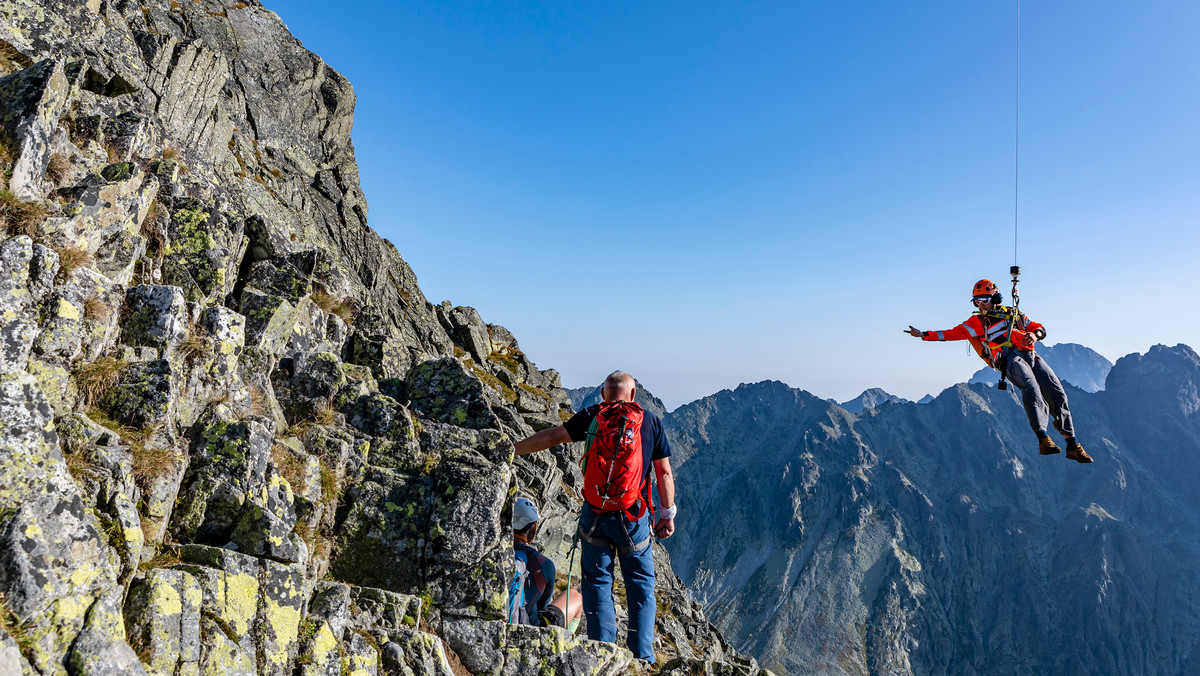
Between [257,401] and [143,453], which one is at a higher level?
[257,401]

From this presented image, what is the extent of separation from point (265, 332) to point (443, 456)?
4935 millimetres

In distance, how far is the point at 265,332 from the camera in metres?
13.7

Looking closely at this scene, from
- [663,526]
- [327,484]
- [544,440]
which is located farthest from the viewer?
[327,484]

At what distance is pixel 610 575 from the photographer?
1120cm

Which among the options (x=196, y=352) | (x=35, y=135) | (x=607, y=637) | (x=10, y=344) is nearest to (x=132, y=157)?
(x=35, y=135)

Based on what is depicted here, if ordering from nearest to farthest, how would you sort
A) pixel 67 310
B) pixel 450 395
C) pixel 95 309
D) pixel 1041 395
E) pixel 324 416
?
1. pixel 67 310
2. pixel 95 309
3. pixel 324 416
4. pixel 450 395
5. pixel 1041 395

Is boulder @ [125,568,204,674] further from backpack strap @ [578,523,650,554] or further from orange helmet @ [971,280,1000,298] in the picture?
orange helmet @ [971,280,1000,298]

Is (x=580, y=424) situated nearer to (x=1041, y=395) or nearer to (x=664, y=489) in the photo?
(x=664, y=489)

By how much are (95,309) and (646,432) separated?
29.9 feet

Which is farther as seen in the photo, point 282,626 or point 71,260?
point 71,260

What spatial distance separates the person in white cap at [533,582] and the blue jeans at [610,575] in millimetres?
1173

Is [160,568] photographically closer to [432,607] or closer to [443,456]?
[432,607]

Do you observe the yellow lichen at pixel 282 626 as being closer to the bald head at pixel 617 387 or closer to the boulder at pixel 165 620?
the boulder at pixel 165 620

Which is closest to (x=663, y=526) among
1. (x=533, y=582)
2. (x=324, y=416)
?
(x=533, y=582)
